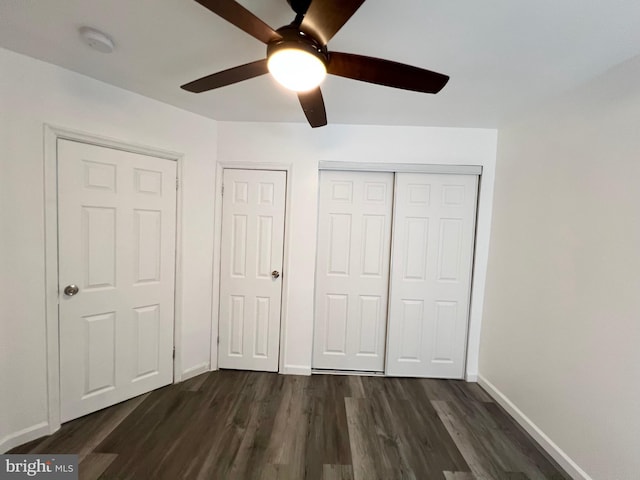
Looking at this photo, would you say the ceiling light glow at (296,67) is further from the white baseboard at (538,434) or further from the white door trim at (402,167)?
the white baseboard at (538,434)

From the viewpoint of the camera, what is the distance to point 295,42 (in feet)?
3.06

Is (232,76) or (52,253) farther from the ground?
(232,76)

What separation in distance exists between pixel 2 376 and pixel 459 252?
3.33 m

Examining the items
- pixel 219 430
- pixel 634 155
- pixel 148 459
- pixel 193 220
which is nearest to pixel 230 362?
pixel 219 430

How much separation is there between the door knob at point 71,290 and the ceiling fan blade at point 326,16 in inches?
80.9

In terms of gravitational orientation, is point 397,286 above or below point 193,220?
below

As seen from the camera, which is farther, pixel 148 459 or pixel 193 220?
pixel 193 220

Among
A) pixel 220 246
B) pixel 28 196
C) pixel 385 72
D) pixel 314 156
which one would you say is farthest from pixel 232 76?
pixel 220 246

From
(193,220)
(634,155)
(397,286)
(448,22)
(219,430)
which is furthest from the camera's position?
(397,286)

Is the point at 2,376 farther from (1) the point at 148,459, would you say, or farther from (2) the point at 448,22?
(2) the point at 448,22

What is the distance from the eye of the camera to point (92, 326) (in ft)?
5.92

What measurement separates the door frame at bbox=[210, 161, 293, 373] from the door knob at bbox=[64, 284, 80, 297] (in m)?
0.95

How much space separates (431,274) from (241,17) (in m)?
2.28

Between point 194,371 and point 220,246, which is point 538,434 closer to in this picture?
point 194,371
